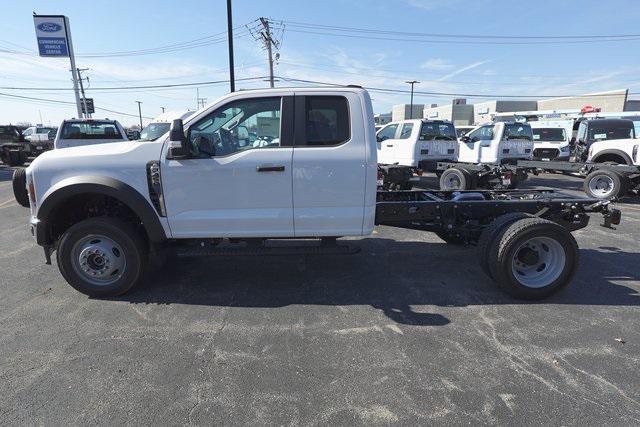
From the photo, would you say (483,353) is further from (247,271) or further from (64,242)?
(64,242)

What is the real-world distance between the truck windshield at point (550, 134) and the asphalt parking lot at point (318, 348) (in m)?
15.2

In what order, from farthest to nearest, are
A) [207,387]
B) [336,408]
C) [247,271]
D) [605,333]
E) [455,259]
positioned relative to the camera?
1. [455,259]
2. [247,271]
3. [605,333]
4. [207,387]
5. [336,408]

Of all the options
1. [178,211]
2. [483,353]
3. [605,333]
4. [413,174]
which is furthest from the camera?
[413,174]

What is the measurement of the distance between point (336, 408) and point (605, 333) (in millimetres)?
2639

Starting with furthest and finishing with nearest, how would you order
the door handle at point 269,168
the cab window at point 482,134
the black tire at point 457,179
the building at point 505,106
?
the building at point 505,106
the cab window at point 482,134
the black tire at point 457,179
the door handle at point 269,168

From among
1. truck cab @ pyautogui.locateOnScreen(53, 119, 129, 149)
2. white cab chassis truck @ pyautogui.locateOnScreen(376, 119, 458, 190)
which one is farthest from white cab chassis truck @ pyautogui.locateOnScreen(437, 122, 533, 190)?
truck cab @ pyautogui.locateOnScreen(53, 119, 129, 149)

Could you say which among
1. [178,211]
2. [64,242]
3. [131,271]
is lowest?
[131,271]

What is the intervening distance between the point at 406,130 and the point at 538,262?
8.79 m

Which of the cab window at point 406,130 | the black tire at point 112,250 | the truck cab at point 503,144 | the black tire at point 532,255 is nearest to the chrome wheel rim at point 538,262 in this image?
the black tire at point 532,255

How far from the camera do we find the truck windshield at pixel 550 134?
60.3 feet

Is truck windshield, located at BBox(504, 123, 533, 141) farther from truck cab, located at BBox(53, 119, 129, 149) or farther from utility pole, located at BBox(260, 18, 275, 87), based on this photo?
utility pole, located at BBox(260, 18, 275, 87)

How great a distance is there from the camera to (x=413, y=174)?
10.2 meters

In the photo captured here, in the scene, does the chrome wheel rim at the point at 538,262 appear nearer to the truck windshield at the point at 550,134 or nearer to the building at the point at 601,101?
the truck windshield at the point at 550,134

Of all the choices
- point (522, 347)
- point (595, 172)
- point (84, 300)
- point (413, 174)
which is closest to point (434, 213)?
point (522, 347)
